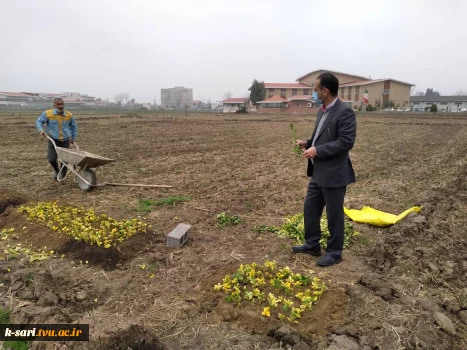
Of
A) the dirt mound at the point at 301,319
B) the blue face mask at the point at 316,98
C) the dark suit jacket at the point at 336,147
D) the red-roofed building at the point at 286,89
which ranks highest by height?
the red-roofed building at the point at 286,89

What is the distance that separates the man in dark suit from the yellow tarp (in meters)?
1.64

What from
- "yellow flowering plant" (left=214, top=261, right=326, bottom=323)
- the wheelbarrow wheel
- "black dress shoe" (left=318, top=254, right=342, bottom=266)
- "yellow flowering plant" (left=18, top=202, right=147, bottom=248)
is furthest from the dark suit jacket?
the wheelbarrow wheel

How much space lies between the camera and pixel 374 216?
5.64m

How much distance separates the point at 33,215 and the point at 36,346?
3247mm

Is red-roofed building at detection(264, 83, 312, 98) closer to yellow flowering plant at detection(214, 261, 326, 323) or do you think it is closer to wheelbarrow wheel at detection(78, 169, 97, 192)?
wheelbarrow wheel at detection(78, 169, 97, 192)

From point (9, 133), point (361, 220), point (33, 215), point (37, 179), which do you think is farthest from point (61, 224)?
point (9, 133)

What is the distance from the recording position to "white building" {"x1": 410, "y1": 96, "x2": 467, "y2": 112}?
74688mm

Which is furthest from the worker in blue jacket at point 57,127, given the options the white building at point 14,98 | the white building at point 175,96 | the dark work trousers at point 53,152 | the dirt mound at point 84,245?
the white building at point 175,96

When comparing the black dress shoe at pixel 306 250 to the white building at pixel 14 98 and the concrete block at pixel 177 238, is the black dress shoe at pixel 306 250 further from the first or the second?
the white building at pixel 14 98

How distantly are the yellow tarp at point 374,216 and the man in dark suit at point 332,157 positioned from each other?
1640 mm

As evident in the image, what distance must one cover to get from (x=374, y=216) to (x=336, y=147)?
2.53m

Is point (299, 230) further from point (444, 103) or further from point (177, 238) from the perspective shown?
point (444, 103)

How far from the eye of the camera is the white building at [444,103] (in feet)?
245

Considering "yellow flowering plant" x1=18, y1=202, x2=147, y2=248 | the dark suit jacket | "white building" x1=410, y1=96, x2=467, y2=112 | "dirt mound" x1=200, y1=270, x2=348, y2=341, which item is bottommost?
"dirt mound" x1=200, y1=270, x2=348, y2=341
